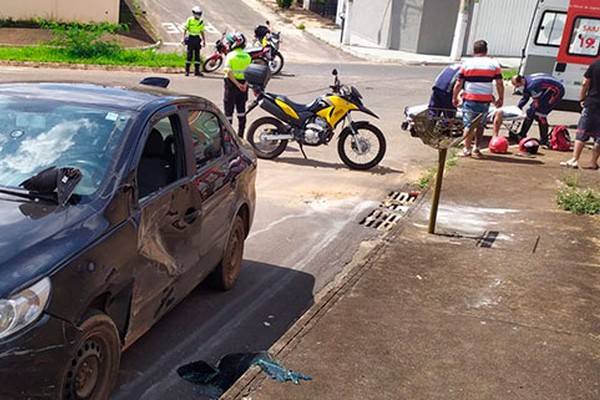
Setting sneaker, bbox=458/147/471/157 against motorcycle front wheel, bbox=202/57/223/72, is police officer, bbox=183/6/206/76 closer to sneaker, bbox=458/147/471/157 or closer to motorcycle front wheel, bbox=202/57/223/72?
motorcycle front wheel, bbox=202/57/223/72

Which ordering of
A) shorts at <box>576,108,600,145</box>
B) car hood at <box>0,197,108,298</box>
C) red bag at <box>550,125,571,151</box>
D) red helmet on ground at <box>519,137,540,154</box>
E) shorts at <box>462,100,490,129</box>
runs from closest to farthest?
car hood at <box>0,197,108,298</box> < shorts at <box>576,108,600,145</box> < shorts at <box>462,100,490,129</box> < red helmet on ground at <box>519,137,540,154</box> < red bag at <box>550,125,571,151</box>

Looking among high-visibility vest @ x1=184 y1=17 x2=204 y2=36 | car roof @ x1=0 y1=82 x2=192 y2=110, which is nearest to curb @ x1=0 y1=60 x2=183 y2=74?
high-visibility vest @ x1=184 y1=17 x2=204 y2=36

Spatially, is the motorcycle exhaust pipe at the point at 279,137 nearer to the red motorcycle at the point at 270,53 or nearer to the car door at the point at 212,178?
the car door at the point at 212,178

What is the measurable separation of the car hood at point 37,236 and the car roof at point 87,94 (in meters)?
1.07

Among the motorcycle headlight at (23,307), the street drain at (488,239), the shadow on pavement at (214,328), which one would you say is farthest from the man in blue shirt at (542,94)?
the motorcycle headlight at (23,307)

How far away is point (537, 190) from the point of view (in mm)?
9164

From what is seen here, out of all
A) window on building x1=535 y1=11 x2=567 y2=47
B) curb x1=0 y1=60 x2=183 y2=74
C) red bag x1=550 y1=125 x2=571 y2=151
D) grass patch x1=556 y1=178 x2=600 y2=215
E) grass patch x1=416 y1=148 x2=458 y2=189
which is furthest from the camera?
curb x1=0 y1=60 x2=183 y2=74

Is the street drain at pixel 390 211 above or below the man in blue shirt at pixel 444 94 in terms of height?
below

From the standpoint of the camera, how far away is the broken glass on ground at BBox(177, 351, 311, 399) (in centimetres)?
423

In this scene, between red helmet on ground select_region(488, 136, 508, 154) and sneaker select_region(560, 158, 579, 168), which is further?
red helmet on ground select_region(488, 136, 508, 154)

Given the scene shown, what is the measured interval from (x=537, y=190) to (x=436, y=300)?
4512 millimetres

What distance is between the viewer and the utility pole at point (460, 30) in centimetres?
2700

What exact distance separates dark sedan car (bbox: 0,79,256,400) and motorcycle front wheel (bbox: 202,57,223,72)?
14.5m

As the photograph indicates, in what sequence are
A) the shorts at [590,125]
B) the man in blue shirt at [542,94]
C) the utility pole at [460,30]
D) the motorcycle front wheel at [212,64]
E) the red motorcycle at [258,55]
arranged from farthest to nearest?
the utility pole at [460,30] → the motorcycle front wheel at [212,64] → the red motorcycle at [258,55] → the man in blue shirt at [542,94] → the shorts at [590,125]
